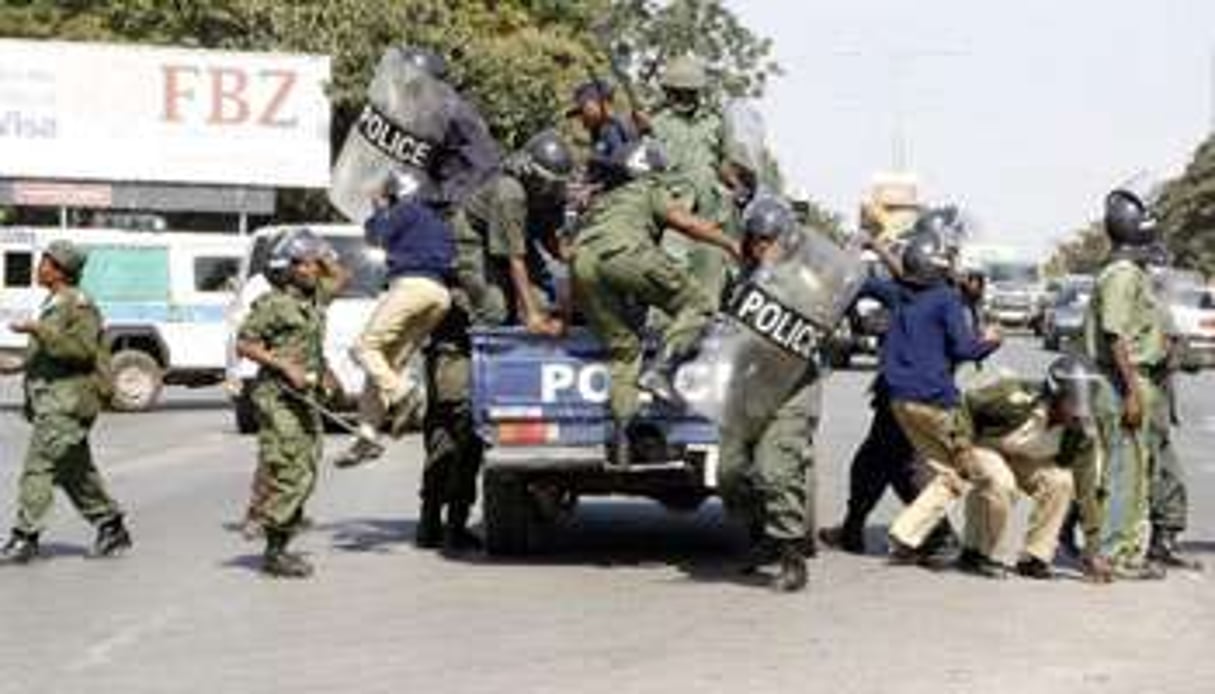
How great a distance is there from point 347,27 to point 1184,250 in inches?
2176

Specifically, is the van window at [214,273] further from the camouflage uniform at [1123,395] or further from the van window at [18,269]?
the camouflage uniform at [1123,395]

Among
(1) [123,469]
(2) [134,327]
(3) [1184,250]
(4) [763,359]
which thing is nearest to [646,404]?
(4) [763,359]

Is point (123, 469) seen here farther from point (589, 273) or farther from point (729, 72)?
point (729, 72)

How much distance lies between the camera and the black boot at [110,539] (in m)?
11.9

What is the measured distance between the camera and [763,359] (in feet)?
34.6

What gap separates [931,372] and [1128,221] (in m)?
1.17

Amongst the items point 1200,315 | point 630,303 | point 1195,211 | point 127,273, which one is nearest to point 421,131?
point 630,303

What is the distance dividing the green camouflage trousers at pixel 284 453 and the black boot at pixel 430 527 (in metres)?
1.28

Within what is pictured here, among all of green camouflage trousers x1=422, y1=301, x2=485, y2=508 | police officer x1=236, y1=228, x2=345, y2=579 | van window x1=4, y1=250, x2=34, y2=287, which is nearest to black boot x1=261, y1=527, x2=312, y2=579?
police officer x1=236, y1=228, x2=345, y2=579

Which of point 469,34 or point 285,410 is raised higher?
point 469,34

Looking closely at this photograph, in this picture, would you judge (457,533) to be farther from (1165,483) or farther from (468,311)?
(1165,483)

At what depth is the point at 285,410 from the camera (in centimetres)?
1095

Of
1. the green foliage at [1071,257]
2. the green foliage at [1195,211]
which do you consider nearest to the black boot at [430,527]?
the green foliage at [1195,211]

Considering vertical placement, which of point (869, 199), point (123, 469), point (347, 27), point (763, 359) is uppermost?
point (347, 27)
